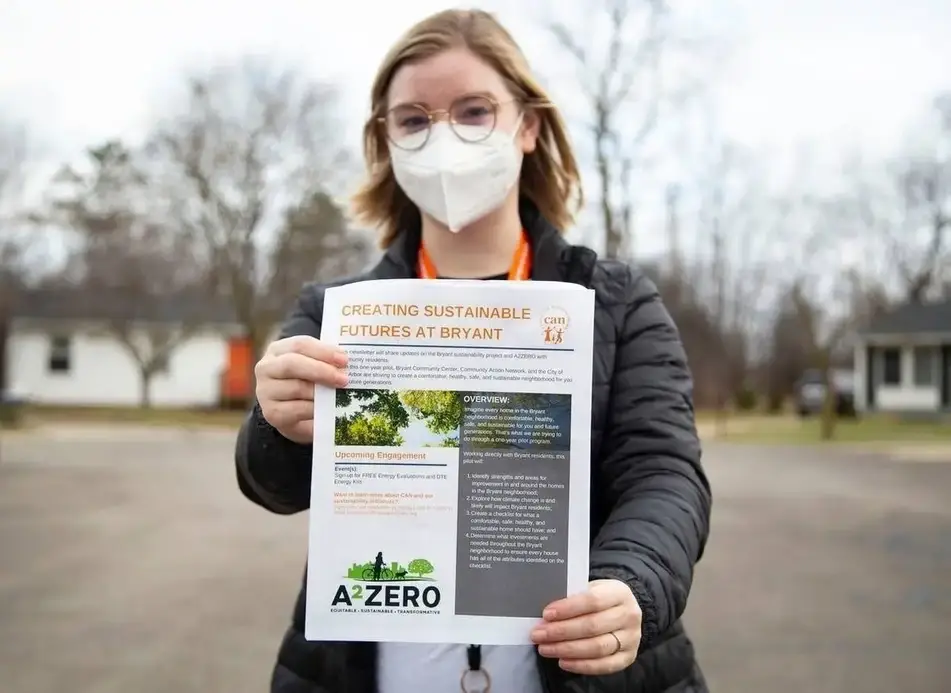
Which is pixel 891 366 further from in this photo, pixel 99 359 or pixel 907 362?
pixel 99 359

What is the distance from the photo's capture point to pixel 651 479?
148cm

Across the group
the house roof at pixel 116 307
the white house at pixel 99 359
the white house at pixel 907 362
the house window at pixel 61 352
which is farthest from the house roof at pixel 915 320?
the house window at pixel 61 352

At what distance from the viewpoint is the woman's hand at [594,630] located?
4.14 ft

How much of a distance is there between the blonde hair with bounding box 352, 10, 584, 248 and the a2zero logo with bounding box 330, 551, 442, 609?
2.77 feet

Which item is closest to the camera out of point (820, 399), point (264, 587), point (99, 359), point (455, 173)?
point (455, 173)

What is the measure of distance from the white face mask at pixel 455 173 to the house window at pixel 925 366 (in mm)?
33486

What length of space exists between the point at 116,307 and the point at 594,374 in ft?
110

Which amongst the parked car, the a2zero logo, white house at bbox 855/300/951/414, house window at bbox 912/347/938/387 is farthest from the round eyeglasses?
house window at bbox 912/347/938/387

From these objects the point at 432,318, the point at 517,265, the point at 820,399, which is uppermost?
the point at 517,265

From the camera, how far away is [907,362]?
32.1 meters

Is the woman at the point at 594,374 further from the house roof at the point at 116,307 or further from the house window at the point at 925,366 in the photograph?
the house window at the point at 925,366

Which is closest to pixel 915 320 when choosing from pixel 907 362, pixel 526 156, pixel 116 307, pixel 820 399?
pixel 907 362

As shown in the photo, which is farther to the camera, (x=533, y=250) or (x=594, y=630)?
(x=533, y=250)

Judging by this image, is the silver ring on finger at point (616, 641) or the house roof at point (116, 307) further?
the house roof at point (116, 307)
